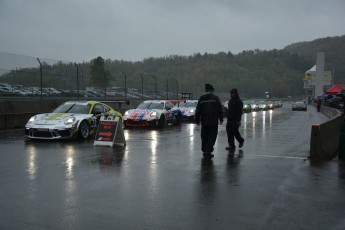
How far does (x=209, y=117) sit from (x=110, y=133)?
10.3 ft

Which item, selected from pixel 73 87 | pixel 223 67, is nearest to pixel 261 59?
pixel 223 67

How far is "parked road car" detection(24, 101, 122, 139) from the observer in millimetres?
11750

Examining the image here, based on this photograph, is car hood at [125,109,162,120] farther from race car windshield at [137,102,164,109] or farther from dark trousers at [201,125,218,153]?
dark trousers at [201,125,218,153]

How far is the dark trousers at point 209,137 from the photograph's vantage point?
30.8ft

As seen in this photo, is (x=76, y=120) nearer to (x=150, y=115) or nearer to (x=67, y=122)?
(x=67, y=122)

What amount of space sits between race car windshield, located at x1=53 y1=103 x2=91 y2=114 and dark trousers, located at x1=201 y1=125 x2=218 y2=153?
5263 mm

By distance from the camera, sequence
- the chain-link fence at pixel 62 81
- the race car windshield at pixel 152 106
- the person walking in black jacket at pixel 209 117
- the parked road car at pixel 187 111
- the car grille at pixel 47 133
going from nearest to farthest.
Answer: the person walking in black jacket at pixel 209 117
the car grille at pixel 47 133
the race car windshield at pixel 152 106
the chain-link fence at pixel 62 81
the parked road car at pixel 187 111

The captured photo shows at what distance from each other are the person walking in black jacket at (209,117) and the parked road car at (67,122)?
4467mm

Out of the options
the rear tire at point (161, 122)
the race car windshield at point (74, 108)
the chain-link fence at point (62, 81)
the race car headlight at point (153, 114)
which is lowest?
the rear tire at point (161, 122)

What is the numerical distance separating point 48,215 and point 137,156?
15.1ft

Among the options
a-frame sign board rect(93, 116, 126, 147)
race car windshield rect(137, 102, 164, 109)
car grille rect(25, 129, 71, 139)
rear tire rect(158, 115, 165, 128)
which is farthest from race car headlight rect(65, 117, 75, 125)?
race car windshield rect(137, 102, 164, 109)

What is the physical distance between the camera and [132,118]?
58.9 feet

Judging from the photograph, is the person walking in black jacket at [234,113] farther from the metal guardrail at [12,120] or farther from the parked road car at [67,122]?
the metal guardrail at [12,120]

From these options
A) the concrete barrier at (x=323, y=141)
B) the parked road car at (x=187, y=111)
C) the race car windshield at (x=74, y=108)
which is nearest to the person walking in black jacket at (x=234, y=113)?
the concrete barrier at (x=323, y=141)
